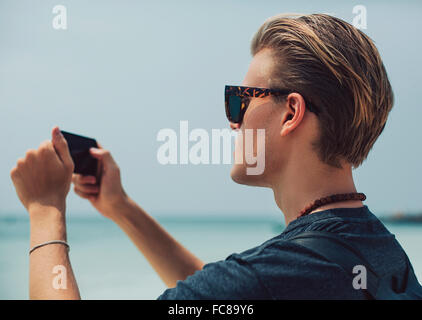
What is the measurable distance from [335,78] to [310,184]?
1.33ft

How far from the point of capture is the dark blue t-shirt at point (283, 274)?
3.60 ft

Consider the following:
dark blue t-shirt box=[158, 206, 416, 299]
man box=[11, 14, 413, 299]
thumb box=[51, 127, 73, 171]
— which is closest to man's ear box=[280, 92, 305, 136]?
man box=[11, 14, 413, 299]

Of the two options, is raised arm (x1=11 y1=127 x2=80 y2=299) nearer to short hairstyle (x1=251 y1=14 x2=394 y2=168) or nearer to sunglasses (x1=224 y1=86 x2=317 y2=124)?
sunglasses (x1=224 y1=86 x2=317 y2=124)

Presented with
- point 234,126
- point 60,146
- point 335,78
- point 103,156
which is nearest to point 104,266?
point 103,156

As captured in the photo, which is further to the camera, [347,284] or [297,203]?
[297,203]

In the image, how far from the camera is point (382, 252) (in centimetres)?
123

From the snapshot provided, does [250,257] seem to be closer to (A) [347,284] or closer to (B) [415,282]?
(A) [347,284]

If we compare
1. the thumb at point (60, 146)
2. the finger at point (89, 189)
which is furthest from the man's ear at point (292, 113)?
the finger at point (89, 189)

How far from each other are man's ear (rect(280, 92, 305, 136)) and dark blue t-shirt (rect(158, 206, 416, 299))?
0.40 meters

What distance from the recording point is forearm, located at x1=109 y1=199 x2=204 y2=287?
6.66 feet

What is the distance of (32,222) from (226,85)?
0.96 meters

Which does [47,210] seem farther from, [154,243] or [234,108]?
[234,108]

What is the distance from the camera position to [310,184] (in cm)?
145
